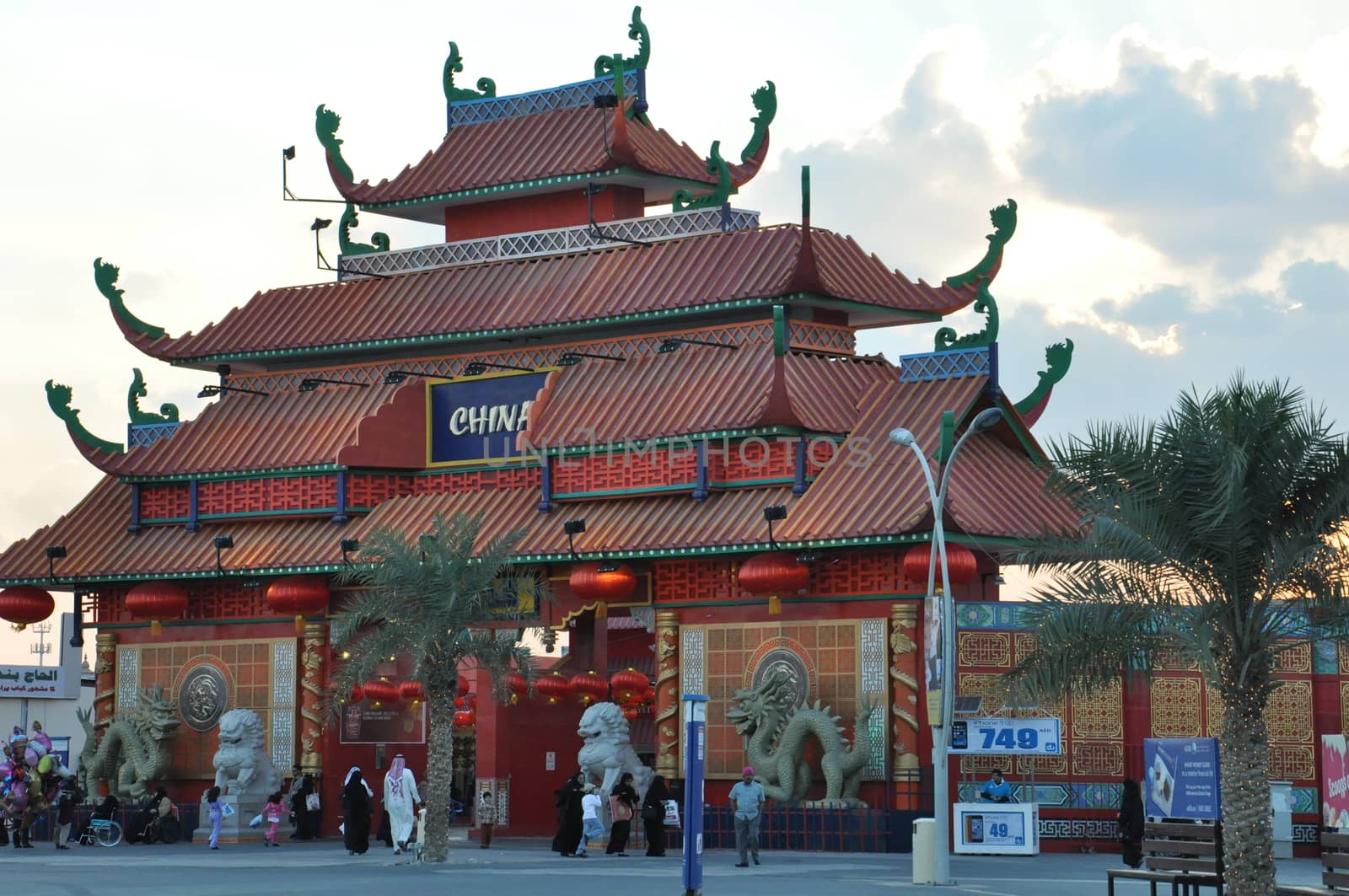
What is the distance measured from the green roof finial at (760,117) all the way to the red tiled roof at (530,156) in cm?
57

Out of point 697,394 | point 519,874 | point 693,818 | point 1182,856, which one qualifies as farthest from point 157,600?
point 1182,856

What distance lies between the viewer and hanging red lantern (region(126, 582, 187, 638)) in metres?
46.6

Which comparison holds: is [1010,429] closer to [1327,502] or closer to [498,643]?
[498,643]

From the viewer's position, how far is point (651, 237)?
44875 mm

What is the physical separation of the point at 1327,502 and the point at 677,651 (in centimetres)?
1856

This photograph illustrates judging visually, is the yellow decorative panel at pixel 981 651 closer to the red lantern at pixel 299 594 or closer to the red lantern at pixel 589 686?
the red lantern at pixel 589 686

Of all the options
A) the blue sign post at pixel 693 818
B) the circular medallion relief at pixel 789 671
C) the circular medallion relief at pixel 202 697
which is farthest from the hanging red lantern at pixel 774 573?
the circular medallion relief at pixel 202 697

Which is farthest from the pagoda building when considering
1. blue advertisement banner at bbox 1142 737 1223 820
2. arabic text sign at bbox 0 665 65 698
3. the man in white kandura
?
arabic text sign at bbox 0 665 65 698

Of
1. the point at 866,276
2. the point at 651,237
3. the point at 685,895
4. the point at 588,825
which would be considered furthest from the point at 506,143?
the point at 685,895

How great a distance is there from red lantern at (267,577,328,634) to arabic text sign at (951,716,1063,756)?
46.9 feet

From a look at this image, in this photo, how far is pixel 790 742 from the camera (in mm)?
39000

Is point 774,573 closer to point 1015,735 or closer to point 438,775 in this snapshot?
point 1015,735

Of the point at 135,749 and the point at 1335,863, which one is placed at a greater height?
the point at 135,749

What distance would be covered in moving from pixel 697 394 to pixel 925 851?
13.1 m
